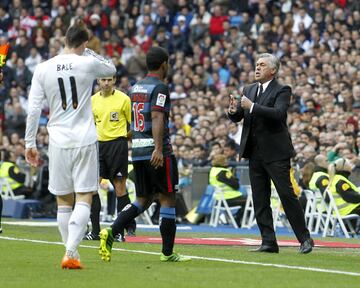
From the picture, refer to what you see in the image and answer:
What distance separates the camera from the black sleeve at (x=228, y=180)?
75.0 feet

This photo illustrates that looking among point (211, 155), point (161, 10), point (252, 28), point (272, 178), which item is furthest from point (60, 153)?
point (161, 10)

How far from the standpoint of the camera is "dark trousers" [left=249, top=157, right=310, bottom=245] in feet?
45.2

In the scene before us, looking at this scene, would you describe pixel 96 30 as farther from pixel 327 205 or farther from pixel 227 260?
pixel 227 260

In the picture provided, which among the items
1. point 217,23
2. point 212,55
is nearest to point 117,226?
point 212,55

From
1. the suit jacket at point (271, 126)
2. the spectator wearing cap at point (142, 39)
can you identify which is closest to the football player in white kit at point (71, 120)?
the suit jacket at point (271, 126)

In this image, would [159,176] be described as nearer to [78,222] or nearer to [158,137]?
[158,137]

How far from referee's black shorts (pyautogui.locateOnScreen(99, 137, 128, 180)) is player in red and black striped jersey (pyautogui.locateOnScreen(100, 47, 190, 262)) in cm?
373

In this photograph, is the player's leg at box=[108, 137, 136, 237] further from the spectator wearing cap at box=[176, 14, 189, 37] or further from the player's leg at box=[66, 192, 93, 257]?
the spectator wearing cap at box=[176, 14, 189, 37]

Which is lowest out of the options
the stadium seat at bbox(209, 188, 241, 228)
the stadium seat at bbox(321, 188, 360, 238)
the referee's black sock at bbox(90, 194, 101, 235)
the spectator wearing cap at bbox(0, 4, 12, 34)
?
the stadium seat at bbox(209, 188, 241, 228)

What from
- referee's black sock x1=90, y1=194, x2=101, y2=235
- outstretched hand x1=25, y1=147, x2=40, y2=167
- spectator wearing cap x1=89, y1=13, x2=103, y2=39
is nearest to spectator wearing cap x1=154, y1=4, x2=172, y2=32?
spectator wearing cap x1=89, y1=13, x2=103, y2=39

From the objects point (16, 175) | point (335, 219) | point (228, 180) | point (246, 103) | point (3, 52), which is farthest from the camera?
point (16, 175)

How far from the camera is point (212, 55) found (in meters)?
30.9

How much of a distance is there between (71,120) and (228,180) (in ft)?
39.3

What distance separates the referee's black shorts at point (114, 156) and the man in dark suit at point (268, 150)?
96.0 inches
